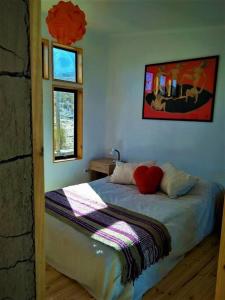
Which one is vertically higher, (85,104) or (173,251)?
(85,104)

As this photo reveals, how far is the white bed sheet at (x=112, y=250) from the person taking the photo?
1.81m

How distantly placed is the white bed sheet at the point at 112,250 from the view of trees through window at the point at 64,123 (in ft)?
3.42

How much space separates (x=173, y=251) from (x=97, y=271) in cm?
82

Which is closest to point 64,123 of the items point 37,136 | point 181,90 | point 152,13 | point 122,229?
point 181,90

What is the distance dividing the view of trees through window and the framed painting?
1.15m

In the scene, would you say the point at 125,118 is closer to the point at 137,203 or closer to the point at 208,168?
the point at 208,168

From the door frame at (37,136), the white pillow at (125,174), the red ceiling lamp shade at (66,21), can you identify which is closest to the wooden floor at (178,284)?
the white pillow at (125,174)

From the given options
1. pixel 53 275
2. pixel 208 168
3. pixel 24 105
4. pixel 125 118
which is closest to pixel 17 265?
pixel 24 105

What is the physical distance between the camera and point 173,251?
229 cm

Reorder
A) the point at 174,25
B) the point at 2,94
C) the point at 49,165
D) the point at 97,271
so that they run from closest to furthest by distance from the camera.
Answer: the point at 2,94 < the point at 97,271 < the point at 174,25 < the point at 49,165

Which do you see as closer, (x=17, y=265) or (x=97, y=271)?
(x=17, y=265)

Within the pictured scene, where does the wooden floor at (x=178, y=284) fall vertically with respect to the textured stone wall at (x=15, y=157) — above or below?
below

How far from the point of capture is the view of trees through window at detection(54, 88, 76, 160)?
3799 mm

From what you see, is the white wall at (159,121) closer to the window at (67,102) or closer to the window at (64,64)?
the window at (67,102)
